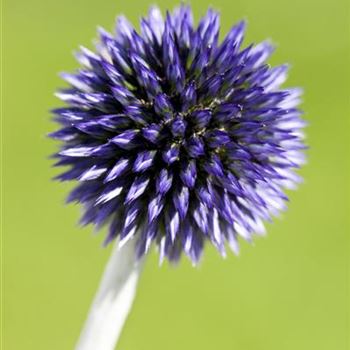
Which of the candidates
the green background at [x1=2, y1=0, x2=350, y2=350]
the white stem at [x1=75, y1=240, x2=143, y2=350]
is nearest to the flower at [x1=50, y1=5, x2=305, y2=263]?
the white stem at [x1=75, y1=240, x2=143, y2=350]

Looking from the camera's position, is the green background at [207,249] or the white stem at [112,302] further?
the green background at [207,249]

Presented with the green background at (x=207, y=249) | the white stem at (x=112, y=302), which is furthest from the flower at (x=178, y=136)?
the green background at (x=207, y=249)

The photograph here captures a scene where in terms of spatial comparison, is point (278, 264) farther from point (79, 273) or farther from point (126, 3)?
point (126, 3)

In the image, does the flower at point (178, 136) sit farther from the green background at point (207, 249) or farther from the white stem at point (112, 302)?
the green background at point (207, 249)

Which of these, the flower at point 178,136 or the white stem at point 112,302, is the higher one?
the flower at point 178,136
